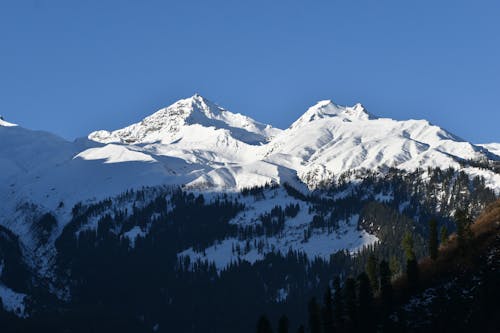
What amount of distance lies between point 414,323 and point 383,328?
6.41 meters

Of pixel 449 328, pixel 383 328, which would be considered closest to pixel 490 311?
pixel 449 328

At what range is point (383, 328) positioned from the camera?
19962cm

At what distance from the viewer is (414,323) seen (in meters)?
198

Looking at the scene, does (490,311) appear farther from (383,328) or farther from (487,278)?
(383,328)

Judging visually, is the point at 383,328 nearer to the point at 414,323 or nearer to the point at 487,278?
the point at 414,323

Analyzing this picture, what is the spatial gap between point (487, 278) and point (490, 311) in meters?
10.8

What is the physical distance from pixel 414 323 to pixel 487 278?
17.3 meters

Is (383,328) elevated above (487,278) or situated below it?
below

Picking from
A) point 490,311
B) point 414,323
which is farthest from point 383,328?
point 490,311

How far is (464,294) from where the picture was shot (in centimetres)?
19900

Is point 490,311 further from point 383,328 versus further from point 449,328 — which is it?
point 383,328

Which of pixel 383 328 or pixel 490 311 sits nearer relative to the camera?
pixel 490 311

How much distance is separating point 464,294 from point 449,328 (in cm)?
1192

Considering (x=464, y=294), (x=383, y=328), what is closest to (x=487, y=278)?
(x=464, y=294)
